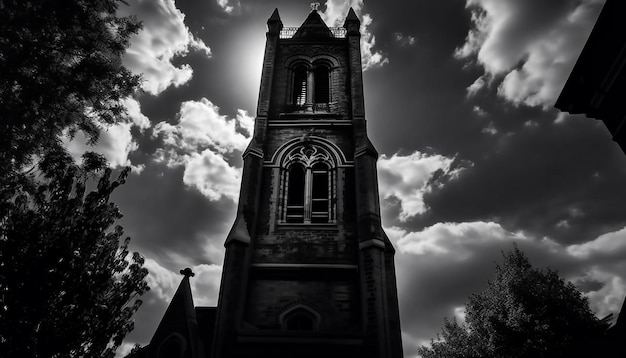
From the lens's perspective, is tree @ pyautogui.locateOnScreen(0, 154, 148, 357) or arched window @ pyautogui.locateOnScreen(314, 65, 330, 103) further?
arched window @ pyautogui.locateOnScreen(314, 65, 330, 103)

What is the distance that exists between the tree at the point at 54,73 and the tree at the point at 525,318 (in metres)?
18.2

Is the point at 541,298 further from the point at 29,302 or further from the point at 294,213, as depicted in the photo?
the point at 29,302

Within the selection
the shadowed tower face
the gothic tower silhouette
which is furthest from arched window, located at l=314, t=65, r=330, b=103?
the gothic tower silhouette

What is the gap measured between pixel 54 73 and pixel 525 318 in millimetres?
19662

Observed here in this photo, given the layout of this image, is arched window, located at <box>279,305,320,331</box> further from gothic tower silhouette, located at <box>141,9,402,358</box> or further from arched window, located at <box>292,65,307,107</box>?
arched window, located at <box>292,65,307,107</box>

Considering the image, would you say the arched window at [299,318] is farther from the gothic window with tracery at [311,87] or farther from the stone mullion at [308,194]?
the gothic window with tracery at [311,87]

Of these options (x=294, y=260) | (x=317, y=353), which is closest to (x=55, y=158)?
(x=294, y=260)

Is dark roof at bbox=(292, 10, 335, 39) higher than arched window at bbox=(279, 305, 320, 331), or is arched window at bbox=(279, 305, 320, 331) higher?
dark roof at bbox=(292, 10, 335, 39)

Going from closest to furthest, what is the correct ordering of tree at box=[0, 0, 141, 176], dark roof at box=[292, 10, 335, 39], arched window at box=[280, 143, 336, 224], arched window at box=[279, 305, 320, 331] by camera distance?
tree at box=[0, 0, 141, 176] < arched window at box=[279, 305, 320, 331] < arched window at box=[280, 143, 336, 224] < dark roof at box=[292, 10, 335, 39]

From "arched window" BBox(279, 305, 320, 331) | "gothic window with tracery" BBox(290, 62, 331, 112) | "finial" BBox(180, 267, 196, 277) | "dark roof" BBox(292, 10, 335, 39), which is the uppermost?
"dark roof" BBox(292, 10, 335, 39)

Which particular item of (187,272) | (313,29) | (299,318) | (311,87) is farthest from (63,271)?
(313,29)

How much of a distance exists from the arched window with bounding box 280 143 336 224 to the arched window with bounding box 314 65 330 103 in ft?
12.6

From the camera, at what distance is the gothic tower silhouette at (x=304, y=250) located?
368 inches

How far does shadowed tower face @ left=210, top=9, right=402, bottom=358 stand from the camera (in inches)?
368
